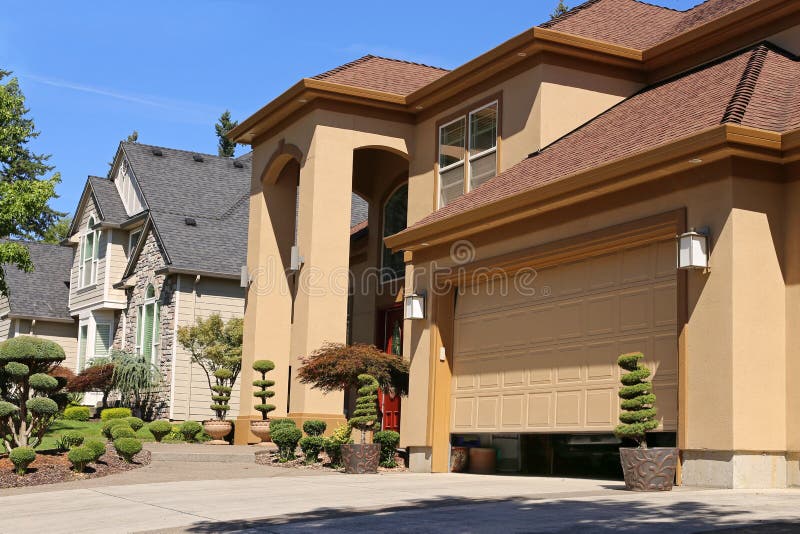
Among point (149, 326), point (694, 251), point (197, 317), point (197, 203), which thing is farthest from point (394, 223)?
point (694, 251)

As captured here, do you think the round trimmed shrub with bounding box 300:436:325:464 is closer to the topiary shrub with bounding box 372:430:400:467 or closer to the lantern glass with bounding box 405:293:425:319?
the topiary shrub with bounding box 372:430:400:467

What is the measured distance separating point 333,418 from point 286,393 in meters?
2.61

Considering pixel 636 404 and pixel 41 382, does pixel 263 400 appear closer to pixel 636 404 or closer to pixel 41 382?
pixel 41 382

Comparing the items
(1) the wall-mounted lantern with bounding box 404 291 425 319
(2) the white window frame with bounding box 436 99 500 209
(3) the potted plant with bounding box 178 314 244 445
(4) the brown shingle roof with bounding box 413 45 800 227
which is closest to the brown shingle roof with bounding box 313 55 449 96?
(2) the white window frame with bounding box 436 99 500 209

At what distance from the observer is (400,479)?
15438 millimetres

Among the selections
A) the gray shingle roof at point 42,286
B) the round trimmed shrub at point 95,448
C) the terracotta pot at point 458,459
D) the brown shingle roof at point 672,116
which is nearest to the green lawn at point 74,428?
the round trimmed shrub at point 95,448

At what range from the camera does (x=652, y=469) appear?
12.0m

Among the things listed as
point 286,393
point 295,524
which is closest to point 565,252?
point 295,524

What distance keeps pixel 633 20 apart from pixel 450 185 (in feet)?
16.3

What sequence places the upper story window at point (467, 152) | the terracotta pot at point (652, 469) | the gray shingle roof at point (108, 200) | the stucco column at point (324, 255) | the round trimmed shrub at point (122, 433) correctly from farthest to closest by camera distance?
the gray shingle roof at point (108, 200) → the stucco column at point (324, 255) → the upper story window at point (467, 152) → the round trimmed shrub at point (122, 433) → the terracotta pot at point (652, 469)

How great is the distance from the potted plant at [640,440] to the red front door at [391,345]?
11.6 meters

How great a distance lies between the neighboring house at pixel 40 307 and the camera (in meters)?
39.3

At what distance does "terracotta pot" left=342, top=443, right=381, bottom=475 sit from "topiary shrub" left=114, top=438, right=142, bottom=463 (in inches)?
147

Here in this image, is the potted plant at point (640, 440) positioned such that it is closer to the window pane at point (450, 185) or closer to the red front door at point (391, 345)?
the window pane at point (450, 185)
